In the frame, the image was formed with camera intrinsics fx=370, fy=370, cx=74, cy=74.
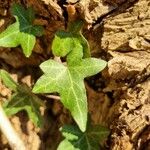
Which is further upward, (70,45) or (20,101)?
(70,45)

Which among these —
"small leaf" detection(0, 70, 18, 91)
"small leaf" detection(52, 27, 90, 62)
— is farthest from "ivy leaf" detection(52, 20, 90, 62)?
"small leaf" detection(0, 70, 18, 91)

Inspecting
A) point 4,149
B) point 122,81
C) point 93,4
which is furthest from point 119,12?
point 4,149

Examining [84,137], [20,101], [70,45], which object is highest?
[70,45]

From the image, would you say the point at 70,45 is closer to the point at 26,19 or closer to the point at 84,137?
the point at 26,19

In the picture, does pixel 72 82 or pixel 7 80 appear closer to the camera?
pixel 72 82

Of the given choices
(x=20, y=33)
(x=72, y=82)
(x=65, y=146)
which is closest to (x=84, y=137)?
(x=65, y=146)

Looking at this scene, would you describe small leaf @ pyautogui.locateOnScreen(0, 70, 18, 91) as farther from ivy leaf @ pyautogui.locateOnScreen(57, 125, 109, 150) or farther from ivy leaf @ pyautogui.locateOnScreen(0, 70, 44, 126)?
ivy leaf @ pyautogui.locateOnScreen(57, 125, 109, 150)

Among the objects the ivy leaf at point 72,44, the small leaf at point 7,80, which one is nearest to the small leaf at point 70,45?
the ivy leaf at point 72,44
